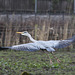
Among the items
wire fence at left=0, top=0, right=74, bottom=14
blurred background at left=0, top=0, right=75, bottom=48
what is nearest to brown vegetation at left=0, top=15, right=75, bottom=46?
blurred background at left=0, top=0, right=75, bottom=48

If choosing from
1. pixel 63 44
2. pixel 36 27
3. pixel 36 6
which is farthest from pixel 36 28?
pixel 36 6

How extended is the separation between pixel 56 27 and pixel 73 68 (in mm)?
5270

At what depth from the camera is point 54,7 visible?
1762cm

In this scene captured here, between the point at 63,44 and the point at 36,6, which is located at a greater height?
the point at 36,6

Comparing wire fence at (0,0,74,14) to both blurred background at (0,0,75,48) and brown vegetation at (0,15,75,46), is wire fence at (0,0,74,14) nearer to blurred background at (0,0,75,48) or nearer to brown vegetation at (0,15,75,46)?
blurred background at (0,0,75,48)

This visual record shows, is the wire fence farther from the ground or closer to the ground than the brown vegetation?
farther from the ground

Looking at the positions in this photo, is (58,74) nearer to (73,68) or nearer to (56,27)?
(73,68)

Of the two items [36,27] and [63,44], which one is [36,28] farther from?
[63,44]

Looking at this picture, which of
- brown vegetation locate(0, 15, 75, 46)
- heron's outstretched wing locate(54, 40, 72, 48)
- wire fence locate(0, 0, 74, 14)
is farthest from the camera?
wire fence locate(0, 0, 74, 14)

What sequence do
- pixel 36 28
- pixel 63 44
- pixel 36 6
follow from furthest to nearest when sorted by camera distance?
pixel 36 6
pixel 36 28
pixel 63 44

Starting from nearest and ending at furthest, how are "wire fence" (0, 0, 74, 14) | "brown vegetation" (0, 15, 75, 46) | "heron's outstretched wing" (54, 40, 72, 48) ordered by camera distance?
"heron's outstretched wing" (54, 40, 72, 48) < "brown vegetation" (0, 15, 75, 46) < "wire fence" (0, 0, 74, 14)

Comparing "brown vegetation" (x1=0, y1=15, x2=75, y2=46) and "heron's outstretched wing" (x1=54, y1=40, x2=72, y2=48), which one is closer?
"heron's outstretched wing" (x1=54, y1=40, x2=72, y2=48)

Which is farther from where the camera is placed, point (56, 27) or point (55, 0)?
point (55, 0)

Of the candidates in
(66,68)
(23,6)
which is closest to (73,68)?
(66,68)
